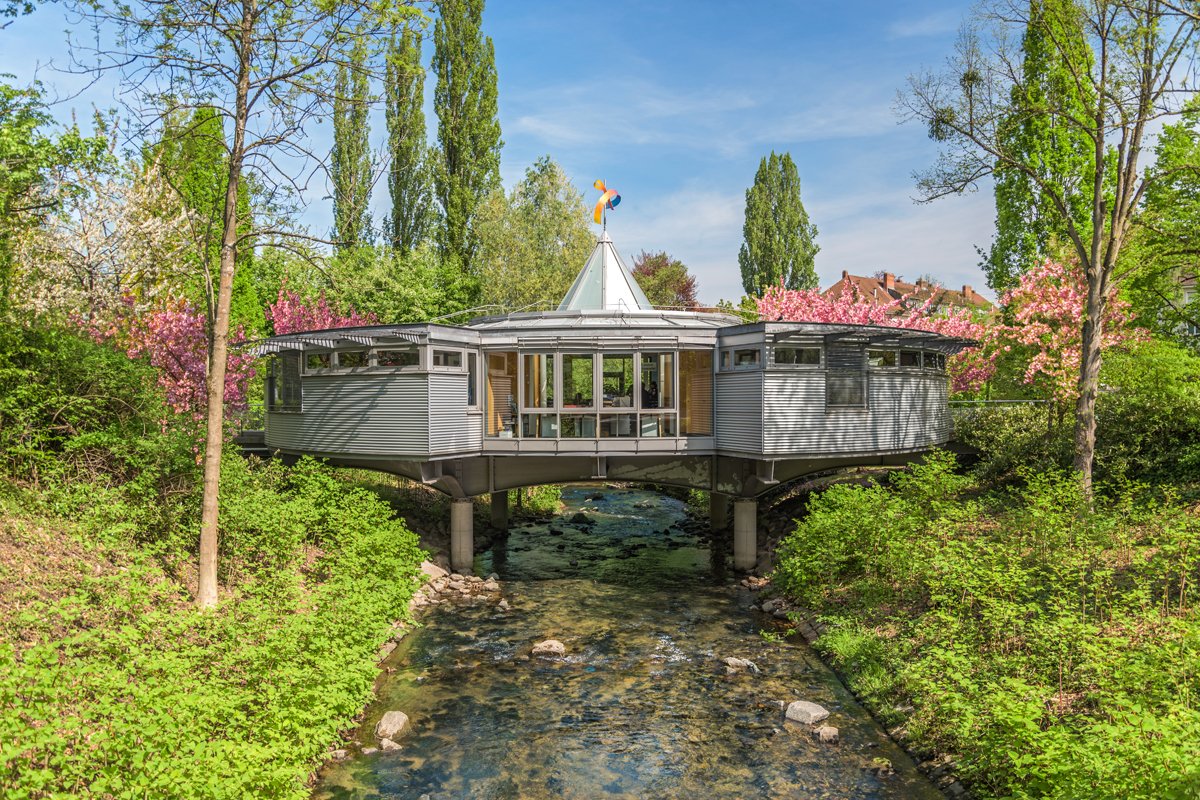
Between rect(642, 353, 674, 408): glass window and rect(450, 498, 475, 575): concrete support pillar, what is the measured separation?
17.9 ft

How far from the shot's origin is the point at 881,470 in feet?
80.8

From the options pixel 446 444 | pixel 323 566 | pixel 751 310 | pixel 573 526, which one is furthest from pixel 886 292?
pixel 323 566

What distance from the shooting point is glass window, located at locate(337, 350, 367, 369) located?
60.0ft

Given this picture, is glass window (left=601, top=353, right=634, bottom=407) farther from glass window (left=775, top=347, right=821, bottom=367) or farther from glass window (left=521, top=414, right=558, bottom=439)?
glass window (left=775, top=347, right=821, bottom=367)

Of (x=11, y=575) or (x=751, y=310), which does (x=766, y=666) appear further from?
(x=751, y=310)

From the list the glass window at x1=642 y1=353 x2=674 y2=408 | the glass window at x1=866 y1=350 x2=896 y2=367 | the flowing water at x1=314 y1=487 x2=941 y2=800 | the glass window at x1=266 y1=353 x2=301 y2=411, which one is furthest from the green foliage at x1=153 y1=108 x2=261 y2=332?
the glass window at x1=866 y1=350 x2=896 y2=367

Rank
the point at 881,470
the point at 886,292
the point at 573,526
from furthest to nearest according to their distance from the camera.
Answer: the point at 886,292
the point at 573,526
the point at 881,470

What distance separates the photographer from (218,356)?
11.9 metres

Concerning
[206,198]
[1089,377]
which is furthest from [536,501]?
[206,198]

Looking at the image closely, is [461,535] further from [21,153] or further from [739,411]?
[21,153]

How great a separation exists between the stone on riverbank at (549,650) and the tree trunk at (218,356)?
5.67 m

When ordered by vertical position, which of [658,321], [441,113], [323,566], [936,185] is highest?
[441,113]

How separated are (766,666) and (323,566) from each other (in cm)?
874

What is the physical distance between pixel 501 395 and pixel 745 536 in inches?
303
